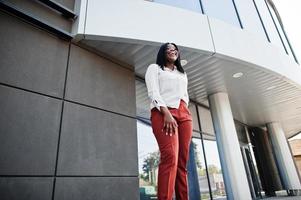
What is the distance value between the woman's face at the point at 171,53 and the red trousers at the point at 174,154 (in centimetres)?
44

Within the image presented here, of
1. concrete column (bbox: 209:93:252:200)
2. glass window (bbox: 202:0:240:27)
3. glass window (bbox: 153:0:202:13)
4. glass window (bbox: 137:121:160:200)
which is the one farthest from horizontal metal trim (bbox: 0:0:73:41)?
concrete column (bbox: 209:93:252:200)

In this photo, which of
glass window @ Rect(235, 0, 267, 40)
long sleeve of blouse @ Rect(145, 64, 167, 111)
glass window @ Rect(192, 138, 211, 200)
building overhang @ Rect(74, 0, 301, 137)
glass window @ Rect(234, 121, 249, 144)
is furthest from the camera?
glass window @ Rect(234, 121, 249, 144)

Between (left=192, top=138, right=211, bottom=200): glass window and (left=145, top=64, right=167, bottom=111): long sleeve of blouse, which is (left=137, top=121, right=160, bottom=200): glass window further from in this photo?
(left=145, top=64, right=167, bottom=111): long sleeve of blouse

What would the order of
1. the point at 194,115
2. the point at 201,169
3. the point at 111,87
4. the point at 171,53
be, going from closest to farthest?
the point at 171,53 → the point at 111,87 → the point at 201,169 → the point at 194,115

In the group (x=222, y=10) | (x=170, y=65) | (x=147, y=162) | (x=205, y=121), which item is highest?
(x=222, y=10)

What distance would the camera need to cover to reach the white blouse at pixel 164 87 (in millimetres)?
1552

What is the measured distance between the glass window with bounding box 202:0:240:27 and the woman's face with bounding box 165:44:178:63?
260 cm

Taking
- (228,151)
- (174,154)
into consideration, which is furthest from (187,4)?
(174,154)

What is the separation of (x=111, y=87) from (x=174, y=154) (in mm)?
1986

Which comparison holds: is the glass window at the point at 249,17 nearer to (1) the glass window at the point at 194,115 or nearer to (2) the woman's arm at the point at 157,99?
(1) the glass window at the point at 194,115

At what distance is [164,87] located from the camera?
1.67m

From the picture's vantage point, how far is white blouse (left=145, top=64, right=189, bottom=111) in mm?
1552

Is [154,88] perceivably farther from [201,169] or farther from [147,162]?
[201,169]

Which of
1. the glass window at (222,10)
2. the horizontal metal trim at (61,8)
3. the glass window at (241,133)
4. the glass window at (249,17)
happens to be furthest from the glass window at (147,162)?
the glass window at (241,133)
